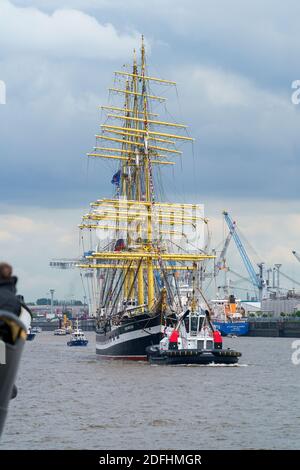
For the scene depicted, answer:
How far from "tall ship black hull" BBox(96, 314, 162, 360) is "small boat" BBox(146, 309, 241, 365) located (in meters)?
6.50

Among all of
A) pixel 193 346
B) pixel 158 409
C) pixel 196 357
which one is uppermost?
pixel 193 346

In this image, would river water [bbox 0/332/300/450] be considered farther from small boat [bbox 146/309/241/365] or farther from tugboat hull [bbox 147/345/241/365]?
small boat [bbox 146/309/241/365]

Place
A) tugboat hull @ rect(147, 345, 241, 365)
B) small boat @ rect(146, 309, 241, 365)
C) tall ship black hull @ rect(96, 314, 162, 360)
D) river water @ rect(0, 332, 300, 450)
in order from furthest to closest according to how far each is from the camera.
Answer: tall ship black hull @ rect(96, 314, 162, 360)
small boat @ rect(146, 309, 241, 365)
tugboat hull @ rect(147, 345, 241, 365)
river water @ rect(0, 332, 300, 450)

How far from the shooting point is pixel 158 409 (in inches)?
2039

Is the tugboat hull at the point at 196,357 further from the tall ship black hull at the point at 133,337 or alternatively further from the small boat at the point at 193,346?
the tall ship black hull at the point at 133,337

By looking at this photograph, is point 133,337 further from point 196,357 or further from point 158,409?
point 158,409

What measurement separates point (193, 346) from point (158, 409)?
A: 36.2 meters

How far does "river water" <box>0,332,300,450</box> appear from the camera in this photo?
3972 centimetres

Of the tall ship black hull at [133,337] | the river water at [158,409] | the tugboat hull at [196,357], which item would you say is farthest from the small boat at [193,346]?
the tall ship black hull at [133,337]

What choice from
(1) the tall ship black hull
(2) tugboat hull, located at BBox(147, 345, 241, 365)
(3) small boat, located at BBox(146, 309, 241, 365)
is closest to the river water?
(2) tugboat hull, located at BBox(147, 345, 241, 365)

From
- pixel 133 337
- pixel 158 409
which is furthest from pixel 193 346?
pixel 158 409

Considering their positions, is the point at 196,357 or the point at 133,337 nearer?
the point at 196,357
